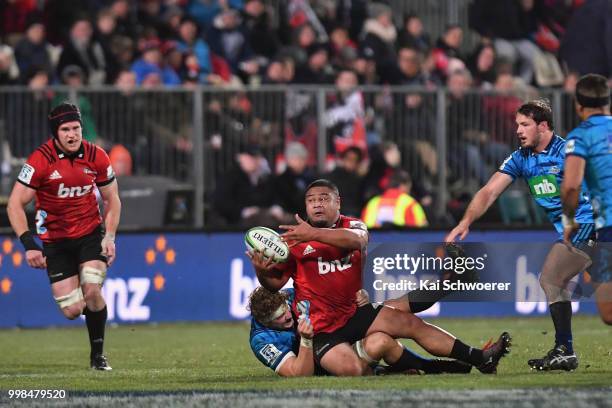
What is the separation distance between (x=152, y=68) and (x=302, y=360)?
400 inches

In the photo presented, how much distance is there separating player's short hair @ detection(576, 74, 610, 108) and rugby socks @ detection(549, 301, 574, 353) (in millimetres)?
1945

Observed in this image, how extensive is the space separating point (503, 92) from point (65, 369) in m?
9.37

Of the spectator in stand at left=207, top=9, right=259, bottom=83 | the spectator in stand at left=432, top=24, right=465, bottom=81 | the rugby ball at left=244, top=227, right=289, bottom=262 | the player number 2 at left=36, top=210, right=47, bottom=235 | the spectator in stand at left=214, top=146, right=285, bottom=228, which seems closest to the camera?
the rugby ball at left=244, top=227, right=289, bottom=262

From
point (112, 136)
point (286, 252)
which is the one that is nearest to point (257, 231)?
point (286, 252)

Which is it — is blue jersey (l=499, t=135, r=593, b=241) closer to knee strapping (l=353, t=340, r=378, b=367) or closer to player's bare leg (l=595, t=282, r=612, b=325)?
player's bare leg (l=595, t=282, r=612, b=325)

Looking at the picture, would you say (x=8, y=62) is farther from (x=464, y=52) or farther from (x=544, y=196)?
(x=544, y=196)

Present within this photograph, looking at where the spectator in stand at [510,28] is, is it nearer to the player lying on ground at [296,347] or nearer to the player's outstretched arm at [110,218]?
the player's outstretched arm at [110,218]

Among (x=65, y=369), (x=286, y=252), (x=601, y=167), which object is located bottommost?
(x=65, y=369)

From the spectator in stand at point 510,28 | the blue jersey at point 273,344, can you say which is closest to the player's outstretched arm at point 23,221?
the blue jersey at point 273,344

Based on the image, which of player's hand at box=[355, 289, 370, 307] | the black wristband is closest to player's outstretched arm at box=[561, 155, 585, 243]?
player's hand at box=[355, 289, 370, 307]

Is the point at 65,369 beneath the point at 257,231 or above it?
beneath

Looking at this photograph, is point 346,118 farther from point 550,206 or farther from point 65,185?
point 550,206

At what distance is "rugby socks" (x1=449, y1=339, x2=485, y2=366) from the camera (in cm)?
1125

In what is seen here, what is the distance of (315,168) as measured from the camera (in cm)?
1983
